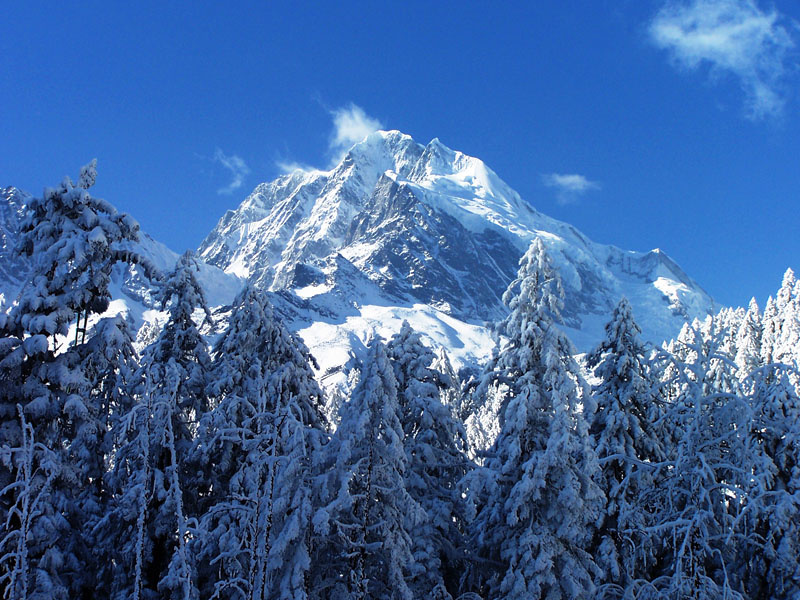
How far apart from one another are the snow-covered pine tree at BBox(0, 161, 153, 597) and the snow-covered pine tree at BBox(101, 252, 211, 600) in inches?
35.1

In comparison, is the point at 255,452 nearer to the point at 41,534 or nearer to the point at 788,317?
the point at 41,534

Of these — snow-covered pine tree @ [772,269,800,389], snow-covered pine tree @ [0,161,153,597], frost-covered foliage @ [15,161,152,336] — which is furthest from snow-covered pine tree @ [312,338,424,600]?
snow-covered pine tree @ [772,269,800,389]

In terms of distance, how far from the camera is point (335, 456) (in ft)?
45.2

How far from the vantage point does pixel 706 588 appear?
305 inches

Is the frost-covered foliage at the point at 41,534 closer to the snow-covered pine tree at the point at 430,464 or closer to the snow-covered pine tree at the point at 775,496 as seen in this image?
the snow-covered pine tree at the point at 430,464

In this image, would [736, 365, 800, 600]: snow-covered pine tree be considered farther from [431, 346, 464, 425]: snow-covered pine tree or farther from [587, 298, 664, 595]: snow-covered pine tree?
[431, 346, 464, 425]: snow-covered pine tree

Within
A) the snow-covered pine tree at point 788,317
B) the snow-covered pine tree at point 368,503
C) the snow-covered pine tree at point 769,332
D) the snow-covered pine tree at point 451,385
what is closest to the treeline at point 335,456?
the snow-covered pine tree at point 368,503

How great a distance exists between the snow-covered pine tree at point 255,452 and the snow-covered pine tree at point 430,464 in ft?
10.0

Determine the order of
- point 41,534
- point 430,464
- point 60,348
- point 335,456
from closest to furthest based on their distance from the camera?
point 41,534 → point 335,456 → point 60,348 → point 430,464

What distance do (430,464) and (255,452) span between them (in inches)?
205

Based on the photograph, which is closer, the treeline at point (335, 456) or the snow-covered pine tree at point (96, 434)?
the treeline at point (335, 456)

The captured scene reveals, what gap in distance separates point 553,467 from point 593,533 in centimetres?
427

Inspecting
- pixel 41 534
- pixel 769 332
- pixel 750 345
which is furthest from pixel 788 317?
pixel 41 534

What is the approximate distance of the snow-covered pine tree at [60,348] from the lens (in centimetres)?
1390
